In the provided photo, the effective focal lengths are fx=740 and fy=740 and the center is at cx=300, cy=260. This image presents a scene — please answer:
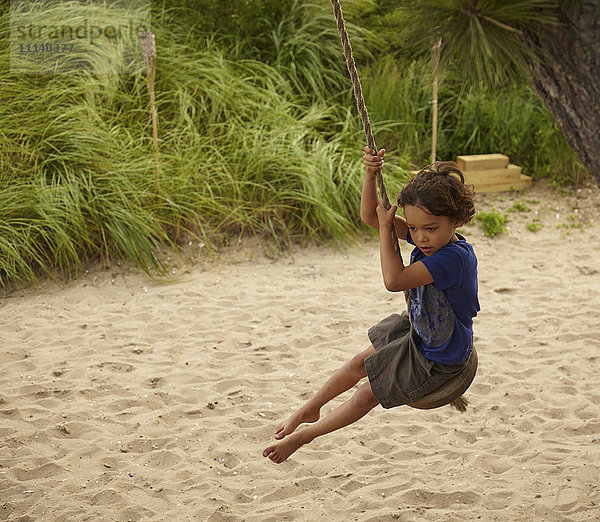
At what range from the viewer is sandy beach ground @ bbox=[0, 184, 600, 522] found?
269 centimetres

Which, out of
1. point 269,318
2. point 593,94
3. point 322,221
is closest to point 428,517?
point 593,94

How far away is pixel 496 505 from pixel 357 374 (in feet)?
2.68

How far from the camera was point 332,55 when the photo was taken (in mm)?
6562

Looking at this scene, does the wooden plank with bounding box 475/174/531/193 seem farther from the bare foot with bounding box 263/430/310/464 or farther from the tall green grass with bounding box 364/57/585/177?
the bare foot with bounding box 263/430/310/464

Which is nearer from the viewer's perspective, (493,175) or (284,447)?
(284,447)

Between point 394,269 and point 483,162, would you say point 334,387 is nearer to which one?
point 394,269

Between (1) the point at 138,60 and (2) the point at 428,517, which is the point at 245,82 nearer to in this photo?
(1) the point at 138,60

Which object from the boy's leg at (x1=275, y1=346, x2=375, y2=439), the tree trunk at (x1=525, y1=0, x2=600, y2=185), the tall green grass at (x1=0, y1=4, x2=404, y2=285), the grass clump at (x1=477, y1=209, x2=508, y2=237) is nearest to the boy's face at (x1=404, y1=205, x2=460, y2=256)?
the boy's leg at (x1=275, y1=346, x2=375, y2=439)

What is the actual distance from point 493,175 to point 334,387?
4.16 meters

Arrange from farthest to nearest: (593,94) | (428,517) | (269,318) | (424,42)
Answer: (269,318), (428,517), (424,42), (593,94)

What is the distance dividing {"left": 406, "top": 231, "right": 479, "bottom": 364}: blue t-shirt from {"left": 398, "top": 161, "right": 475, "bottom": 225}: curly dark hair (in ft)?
0.37

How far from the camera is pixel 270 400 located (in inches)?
134

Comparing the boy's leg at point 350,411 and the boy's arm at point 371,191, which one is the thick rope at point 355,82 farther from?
the boy's leg at point 350,411

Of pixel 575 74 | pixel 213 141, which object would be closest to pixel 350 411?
pixel 575 74
